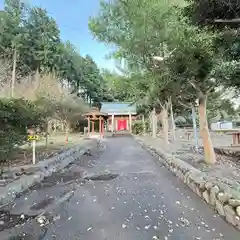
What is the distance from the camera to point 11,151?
30.2ft

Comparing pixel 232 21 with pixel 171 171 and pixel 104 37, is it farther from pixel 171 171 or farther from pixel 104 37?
pixel 104 37

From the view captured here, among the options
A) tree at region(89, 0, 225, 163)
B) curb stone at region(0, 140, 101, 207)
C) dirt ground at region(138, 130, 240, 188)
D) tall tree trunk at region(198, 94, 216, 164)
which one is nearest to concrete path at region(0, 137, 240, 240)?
curb stone at region(0, 140, 101, 207)

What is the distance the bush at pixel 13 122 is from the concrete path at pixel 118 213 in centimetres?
184

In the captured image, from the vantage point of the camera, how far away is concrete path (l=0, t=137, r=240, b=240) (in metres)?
4.11

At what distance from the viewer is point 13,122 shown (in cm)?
972

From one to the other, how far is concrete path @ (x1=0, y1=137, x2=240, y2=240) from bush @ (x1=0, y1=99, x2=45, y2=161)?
6.05 ft

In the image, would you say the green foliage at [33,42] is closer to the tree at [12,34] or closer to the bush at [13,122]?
the tree at [12,34]

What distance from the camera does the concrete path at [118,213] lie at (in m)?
4.11

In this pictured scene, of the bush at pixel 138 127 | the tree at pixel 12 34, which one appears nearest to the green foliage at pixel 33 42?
the tree at pixel 12 34

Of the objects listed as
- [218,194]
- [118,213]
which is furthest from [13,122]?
[218,194]

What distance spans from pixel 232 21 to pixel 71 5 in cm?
1434

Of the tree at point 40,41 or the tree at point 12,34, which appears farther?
the tree at point 40,41

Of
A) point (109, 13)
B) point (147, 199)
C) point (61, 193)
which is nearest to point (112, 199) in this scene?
point (147, 199)

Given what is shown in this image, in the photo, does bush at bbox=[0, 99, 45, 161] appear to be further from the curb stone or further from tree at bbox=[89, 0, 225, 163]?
tree at bbox=[89, 0, 225, 163]
